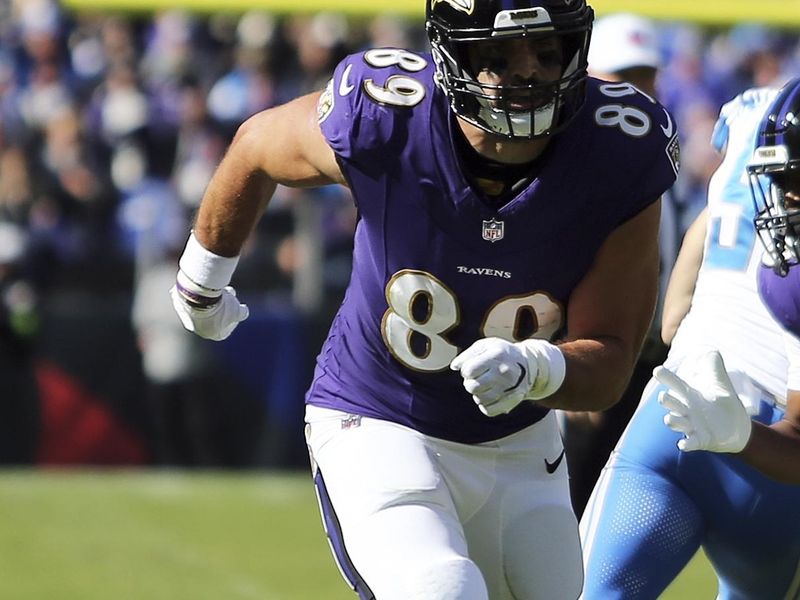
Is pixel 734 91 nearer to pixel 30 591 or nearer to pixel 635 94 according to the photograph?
pixel 30 591

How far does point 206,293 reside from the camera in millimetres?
3621

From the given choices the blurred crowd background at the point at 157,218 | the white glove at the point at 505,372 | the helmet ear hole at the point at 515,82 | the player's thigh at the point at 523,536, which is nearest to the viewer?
the white glove at the point at 505,372

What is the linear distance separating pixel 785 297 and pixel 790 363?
0.13 meters

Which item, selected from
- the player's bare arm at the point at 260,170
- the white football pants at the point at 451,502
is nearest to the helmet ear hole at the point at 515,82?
the player's bare arm at the point at 260,170

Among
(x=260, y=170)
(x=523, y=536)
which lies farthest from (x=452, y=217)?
(x=523, y=536)

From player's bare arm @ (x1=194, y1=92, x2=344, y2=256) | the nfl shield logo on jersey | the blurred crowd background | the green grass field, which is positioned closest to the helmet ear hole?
the nfl shield logo on jersey

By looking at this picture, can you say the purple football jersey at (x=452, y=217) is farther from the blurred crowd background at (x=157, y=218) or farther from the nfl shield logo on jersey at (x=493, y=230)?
the blurred crowd background at (x=157, y=218)

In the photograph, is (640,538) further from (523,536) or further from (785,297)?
(785,297)

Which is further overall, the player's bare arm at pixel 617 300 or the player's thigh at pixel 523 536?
the player's thigh at pixel 523 536

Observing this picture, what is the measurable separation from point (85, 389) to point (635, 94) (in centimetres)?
595

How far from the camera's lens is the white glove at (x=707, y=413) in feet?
9.68

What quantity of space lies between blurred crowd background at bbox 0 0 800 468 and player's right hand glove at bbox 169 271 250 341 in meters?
4.96

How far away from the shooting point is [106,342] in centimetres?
876

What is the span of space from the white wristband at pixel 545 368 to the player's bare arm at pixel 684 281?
1035 millimetres
